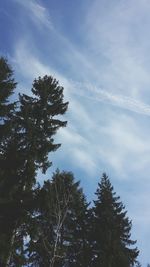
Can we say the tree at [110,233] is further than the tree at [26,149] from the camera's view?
Yes

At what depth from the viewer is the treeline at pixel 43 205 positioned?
71.8 ft

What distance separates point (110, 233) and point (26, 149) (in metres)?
10.4

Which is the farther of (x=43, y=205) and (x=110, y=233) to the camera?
(x=110, y=233)

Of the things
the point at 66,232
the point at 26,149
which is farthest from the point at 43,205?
the point at 66,232

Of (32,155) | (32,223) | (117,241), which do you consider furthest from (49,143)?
(117,241)

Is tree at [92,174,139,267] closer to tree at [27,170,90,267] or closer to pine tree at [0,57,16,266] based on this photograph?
tree at [27,170,90,267]

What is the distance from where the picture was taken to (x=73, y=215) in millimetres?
32562

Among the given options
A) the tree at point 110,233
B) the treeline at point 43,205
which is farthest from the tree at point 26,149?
the tree at point 110,233

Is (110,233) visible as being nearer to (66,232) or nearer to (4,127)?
(66,232)

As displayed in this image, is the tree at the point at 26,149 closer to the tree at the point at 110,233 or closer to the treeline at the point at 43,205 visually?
the treeline at the point at 43,205

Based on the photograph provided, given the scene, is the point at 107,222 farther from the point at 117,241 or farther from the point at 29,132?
the point at 29,132

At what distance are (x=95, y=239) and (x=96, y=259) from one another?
180cm

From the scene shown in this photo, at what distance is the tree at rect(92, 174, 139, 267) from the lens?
90.9 feet

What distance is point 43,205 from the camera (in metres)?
22.3
